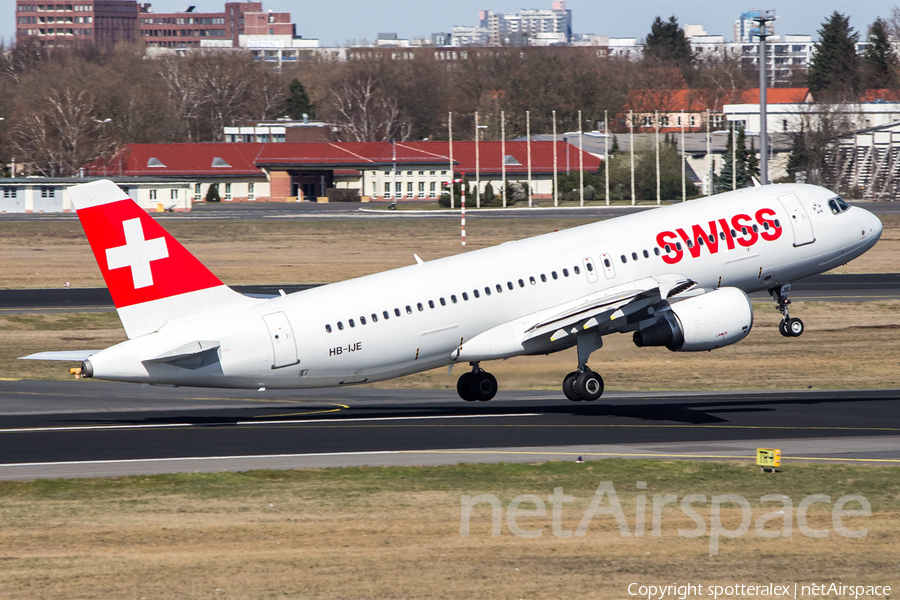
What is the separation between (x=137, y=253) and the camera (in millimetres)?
32625

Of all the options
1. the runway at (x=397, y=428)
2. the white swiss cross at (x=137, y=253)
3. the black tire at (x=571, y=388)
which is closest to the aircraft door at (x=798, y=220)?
the runway at (x=397, y=428)

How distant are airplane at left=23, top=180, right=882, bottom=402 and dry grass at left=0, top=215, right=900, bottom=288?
42276mm

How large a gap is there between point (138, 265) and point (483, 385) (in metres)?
13.6

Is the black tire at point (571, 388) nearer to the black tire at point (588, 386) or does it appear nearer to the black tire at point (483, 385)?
the black tire at point (588, 386)

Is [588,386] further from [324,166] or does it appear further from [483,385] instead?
[324,166]

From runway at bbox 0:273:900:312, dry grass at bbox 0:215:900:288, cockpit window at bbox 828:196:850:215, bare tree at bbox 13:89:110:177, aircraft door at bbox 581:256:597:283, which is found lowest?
runway at bbox 0:273:900:312

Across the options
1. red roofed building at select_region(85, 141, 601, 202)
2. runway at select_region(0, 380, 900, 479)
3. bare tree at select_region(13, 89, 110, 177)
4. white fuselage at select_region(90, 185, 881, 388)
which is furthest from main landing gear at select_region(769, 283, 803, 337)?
bare tree at select_region(13, 89, 110, 177)

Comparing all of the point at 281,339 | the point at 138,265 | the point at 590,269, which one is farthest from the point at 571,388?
the point at 138,265

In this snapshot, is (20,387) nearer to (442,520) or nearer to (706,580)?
(442,520)

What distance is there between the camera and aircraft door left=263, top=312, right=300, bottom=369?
34.3 m

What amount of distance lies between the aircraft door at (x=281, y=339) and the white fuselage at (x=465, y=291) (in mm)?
31

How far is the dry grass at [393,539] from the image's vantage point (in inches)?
789

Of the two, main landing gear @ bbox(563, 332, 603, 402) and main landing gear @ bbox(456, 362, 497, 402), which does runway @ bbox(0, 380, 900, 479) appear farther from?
main landing gear @ bbox(563, 332, 603, 402)

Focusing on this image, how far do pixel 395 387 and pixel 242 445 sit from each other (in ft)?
50.8
